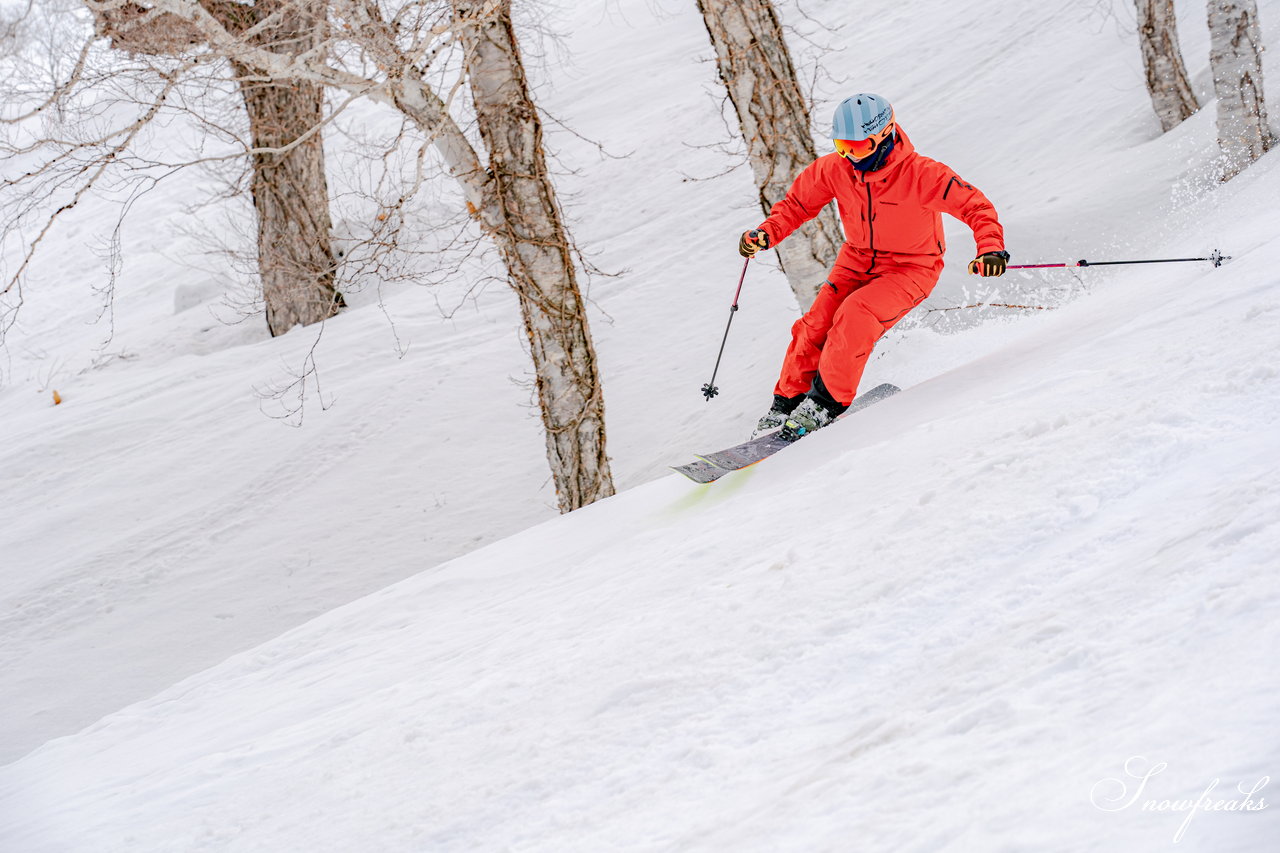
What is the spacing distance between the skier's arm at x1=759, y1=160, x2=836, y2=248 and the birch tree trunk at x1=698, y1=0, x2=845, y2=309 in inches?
47.5

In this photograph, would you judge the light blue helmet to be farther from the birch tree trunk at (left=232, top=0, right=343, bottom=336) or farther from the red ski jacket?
the birch tree trunk at (left=232, top=0, right=343, bottom=336)

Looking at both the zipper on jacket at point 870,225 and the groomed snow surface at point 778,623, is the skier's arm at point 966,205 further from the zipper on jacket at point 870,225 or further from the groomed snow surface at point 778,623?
the groomed snow surface at point 778,623

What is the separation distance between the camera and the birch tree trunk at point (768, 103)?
5.97m

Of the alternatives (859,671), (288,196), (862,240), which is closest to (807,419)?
(862,240)

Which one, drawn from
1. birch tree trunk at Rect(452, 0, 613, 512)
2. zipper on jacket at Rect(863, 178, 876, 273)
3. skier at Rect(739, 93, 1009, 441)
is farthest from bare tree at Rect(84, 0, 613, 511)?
zipper on jacket at Rect(863, 178, 876, 273)

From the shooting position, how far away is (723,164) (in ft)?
43.1

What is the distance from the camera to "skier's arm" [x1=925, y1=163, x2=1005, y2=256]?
429 centimetres

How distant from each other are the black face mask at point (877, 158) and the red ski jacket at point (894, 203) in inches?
0.9

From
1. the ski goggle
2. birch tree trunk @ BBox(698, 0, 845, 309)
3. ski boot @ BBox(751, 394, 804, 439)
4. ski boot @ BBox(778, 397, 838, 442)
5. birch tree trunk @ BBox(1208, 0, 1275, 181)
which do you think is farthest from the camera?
birch tree trunk @ BBox(1208, 0, 1275, 181)

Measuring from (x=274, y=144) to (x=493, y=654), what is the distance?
364 inches

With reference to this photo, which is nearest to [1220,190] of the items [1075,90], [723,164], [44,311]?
[1075,90]

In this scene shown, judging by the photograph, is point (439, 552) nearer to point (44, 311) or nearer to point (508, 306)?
point (508, 306)

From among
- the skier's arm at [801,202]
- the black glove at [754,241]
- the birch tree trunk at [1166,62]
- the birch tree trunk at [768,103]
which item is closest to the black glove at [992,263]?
the skier's arm at [801,202]

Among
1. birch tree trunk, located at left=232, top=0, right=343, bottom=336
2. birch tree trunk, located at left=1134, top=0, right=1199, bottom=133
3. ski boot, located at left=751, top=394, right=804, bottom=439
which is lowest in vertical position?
ski boot, located at left=751, top=394, right=804, bottom=439
